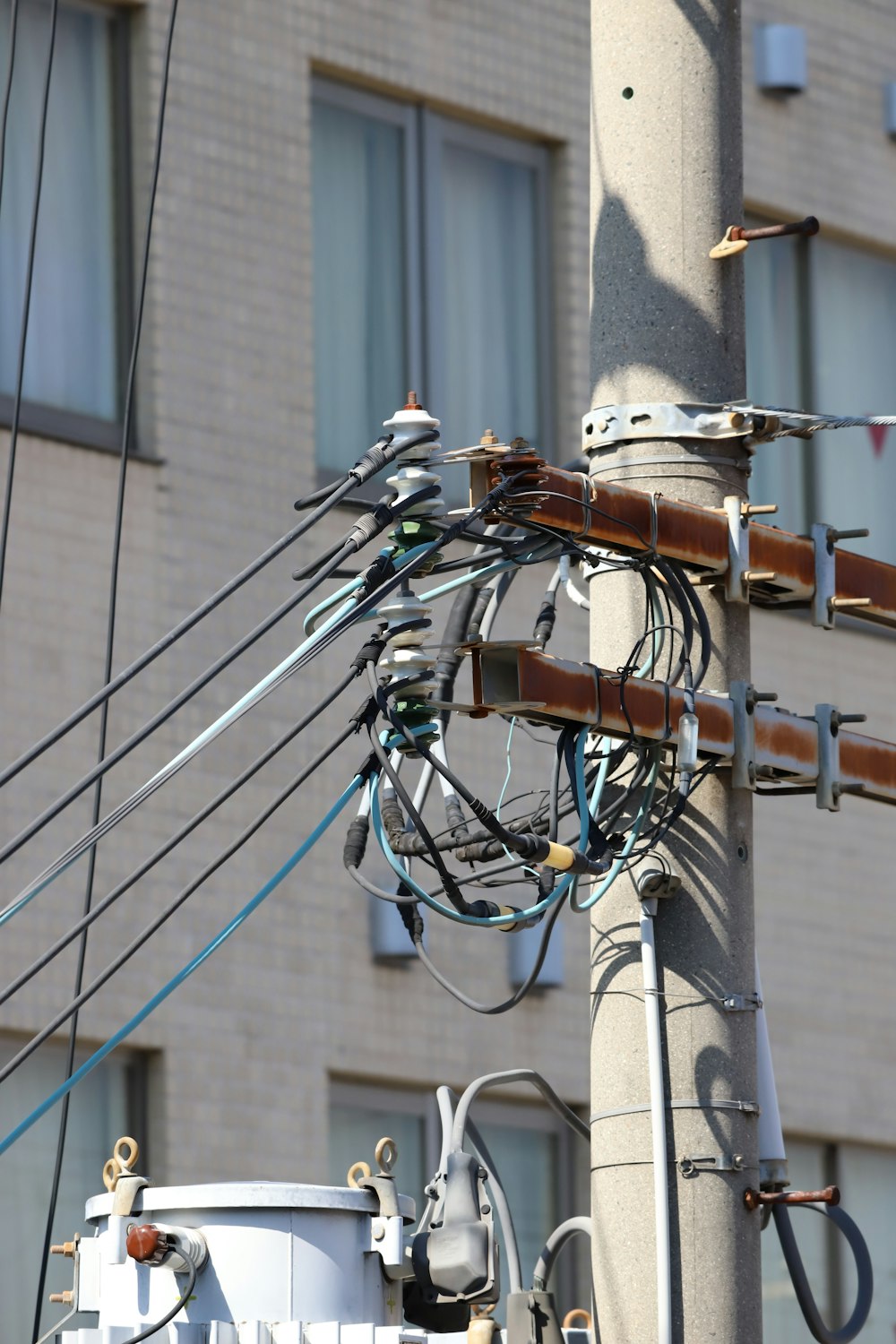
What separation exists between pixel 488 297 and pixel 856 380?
2710mm

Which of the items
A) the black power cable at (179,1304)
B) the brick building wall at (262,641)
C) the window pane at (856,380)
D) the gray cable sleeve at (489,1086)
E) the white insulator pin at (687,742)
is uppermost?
the window pane at (856,380)

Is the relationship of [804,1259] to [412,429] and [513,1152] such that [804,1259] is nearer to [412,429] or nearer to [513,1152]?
[513,1152]

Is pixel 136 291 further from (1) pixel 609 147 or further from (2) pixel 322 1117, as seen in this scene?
(1) pixel 609 147

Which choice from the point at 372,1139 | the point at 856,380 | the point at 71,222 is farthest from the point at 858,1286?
the point at 856,380

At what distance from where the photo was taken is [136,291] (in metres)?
12.9

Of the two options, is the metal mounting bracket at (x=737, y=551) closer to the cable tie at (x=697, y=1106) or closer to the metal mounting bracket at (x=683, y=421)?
the metal mounting bracket at (x=683, y=421)

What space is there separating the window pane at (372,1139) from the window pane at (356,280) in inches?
113

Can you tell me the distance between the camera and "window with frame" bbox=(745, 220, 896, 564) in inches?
627

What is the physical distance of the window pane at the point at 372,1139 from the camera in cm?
1284

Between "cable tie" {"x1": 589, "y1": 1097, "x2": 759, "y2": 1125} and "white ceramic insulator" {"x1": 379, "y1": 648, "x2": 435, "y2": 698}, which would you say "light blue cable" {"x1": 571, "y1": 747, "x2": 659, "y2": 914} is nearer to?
"cable tie" {"x1": 589, "y1": 1097, "x2": 759, "y2": 1125}

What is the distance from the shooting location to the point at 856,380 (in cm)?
1634

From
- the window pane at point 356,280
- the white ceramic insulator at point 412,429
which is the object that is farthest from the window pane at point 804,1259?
the white ceramic insulator at point 412,429

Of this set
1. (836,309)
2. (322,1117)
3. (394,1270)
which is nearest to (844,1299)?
(322,1117)

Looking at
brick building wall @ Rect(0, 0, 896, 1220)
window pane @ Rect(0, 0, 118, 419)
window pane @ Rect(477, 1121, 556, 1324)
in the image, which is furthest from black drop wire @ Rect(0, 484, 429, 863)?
window pane @ Rect(477, 1121, 556, 1324)
